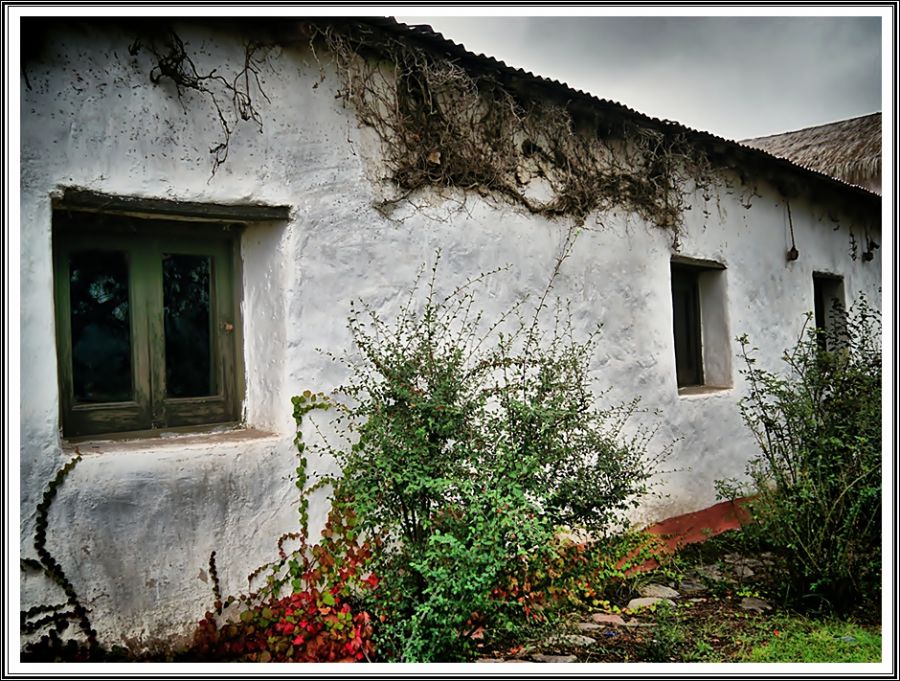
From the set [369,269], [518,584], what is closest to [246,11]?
[369,269]

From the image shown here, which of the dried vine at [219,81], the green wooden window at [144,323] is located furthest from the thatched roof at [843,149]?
the green wooden window at [144,323]

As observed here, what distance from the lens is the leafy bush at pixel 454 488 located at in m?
3.40

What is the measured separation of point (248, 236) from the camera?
13.4 ft

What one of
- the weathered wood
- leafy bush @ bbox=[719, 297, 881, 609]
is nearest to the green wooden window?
the weathered wood

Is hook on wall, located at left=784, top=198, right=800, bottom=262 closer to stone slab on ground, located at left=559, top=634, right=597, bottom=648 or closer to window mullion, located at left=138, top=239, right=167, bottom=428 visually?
stone slab on ground, located at left=559, top=634, right=597, bottom=648

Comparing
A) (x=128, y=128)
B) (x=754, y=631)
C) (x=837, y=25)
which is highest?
(x=837, y=25)

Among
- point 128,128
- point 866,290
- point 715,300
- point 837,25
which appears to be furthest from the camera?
point 866,290

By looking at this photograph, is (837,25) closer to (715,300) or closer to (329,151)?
(715,300)

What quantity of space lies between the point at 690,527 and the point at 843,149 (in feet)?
29.7

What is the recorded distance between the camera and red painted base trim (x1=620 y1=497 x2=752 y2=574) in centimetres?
548

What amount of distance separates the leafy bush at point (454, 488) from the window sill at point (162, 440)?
526 millimetres

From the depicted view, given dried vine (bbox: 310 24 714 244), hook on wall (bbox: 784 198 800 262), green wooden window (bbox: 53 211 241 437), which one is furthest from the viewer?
hook on wall (bbox: 784 198 800 262)

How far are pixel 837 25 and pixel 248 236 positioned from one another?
381cm

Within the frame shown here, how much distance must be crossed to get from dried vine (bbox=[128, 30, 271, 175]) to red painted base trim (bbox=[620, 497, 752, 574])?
145 inches
